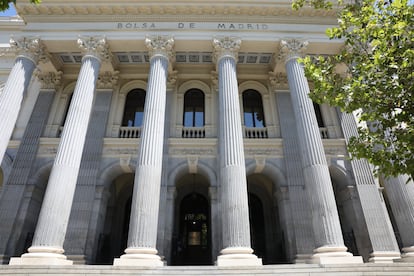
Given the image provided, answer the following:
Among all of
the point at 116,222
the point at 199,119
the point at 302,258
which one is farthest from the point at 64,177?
the point at 302,258

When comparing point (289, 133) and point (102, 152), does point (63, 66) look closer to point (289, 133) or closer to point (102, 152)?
point (102, 152)

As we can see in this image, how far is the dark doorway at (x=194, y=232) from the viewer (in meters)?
15.6

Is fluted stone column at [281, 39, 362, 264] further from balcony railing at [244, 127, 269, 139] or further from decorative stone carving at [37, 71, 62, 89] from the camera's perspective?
decorative stone carving at [37, 71, 62, 89]

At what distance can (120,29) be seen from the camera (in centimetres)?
1449

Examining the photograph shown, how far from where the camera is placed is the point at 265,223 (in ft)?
53.5

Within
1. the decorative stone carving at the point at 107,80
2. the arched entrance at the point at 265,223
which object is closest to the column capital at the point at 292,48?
the arched entrance at the point at 265,223

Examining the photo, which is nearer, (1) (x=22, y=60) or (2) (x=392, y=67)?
(2) (x=392, y=67)

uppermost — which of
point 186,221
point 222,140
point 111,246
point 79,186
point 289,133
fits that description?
point 289,133

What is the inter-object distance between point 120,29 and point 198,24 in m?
4.02

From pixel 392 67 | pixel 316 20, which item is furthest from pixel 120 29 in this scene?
pixel 392 67

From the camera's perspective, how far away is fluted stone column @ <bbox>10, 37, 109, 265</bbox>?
965cm

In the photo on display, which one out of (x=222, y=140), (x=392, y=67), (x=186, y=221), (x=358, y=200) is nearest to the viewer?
(x=392, y=67)

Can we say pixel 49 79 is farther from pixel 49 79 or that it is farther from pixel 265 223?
pixel 265 223

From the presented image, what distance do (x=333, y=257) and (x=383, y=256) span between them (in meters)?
4.24
